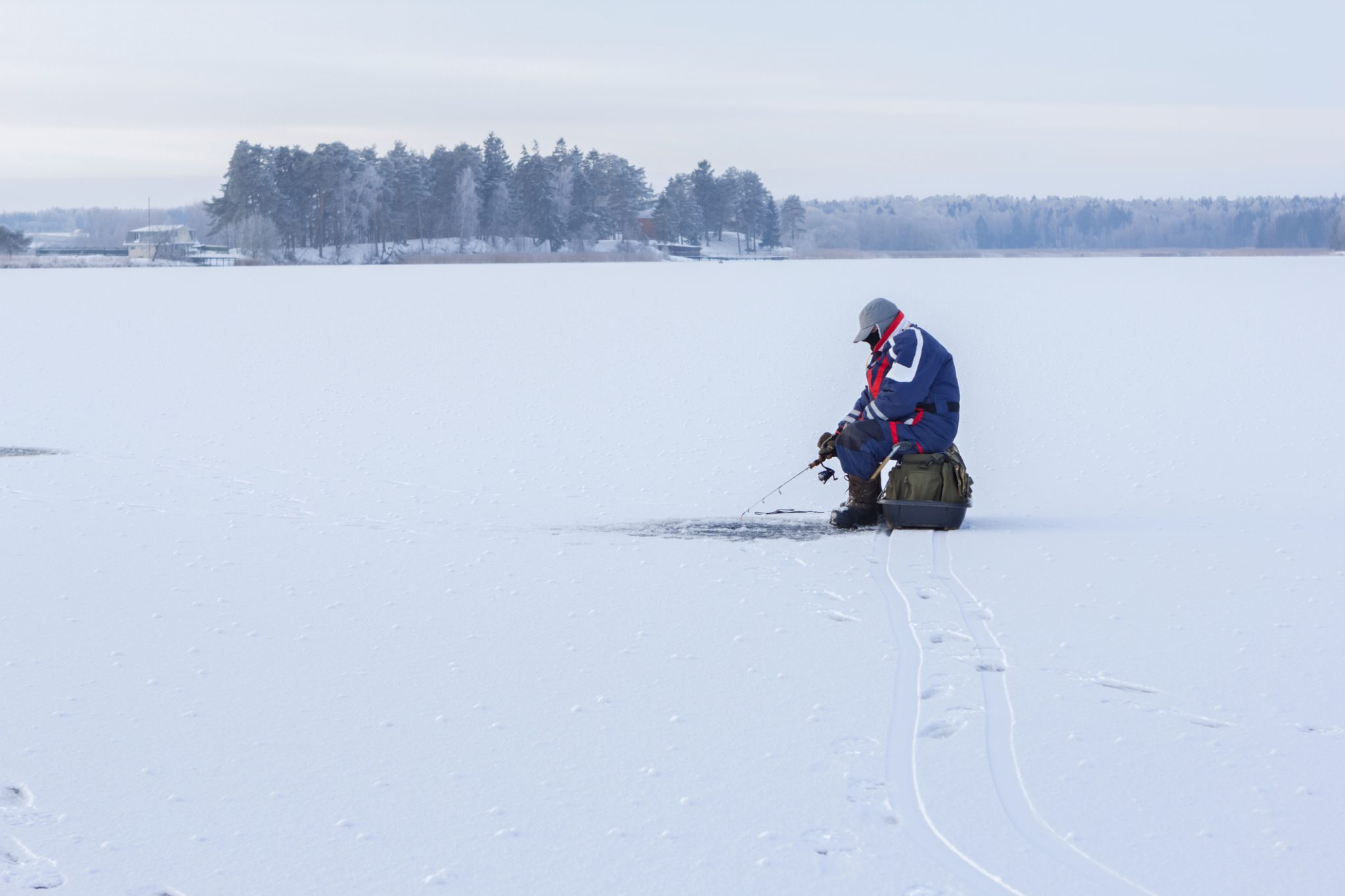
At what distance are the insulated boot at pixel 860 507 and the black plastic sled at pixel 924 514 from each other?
124 millimetres

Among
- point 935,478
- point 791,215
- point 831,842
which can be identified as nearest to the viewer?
point 831,842

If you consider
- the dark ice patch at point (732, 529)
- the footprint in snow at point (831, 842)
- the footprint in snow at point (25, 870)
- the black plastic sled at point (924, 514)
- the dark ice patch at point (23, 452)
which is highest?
the black plastic sled at point (924, 514)

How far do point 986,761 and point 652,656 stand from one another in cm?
148

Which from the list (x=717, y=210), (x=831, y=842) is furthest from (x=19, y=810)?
(x=717, y=210)

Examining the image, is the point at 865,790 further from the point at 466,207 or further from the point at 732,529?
the point at 466,207

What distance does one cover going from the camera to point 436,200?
108062 millimetres

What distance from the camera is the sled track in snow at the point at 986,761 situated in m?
3.18

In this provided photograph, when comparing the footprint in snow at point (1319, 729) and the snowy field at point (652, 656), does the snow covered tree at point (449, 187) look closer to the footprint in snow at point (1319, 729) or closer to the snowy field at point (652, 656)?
the snowy field at point (652, 656)

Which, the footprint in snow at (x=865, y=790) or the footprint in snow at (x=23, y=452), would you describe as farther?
the footprint in snow at (x=23, y=452)

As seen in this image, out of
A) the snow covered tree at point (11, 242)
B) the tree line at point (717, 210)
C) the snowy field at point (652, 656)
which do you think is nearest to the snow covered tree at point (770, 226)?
the tree line at point (717, 210)

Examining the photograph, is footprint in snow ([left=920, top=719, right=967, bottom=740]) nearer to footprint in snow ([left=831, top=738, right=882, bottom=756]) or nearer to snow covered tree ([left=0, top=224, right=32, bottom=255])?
footprint in snow ([left=831, top=738, right=882, bottom=756])

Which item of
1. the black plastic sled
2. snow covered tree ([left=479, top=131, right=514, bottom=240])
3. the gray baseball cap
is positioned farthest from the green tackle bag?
snow covered tree ([left=479, top=131, right=514, bottom=240])

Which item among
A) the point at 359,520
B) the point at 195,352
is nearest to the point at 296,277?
the point at 195,352

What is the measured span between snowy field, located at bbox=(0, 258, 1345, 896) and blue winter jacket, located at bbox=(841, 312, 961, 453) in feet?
1.80
